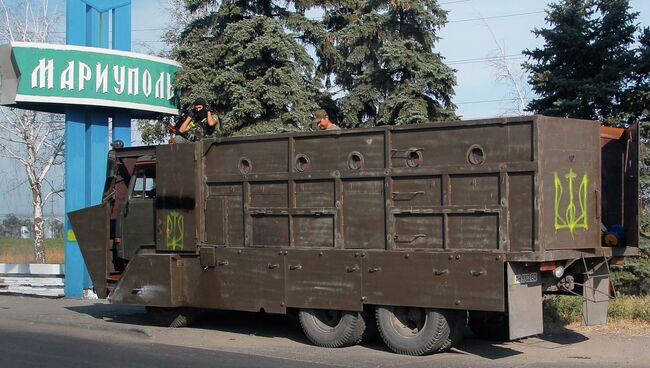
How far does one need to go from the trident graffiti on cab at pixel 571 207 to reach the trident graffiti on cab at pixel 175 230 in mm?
5598

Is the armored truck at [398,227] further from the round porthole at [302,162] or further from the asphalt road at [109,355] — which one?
the asphalt road at [109,355]

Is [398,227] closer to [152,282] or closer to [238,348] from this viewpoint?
[238,348]

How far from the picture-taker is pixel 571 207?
1002 cm

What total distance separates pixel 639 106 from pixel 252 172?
24.1ft

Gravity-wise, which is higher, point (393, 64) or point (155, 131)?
point (393, 64)

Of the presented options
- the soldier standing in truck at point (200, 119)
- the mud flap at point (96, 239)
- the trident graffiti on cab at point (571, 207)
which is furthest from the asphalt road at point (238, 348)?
the soldier standing in truck at point (200, 119)

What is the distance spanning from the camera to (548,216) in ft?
31.7

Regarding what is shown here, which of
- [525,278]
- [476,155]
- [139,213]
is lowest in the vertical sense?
[525,278]

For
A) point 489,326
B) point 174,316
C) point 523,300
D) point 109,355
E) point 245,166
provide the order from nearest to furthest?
1. point 523,300
2. point 109,355
3. point 489,326
4. point 245,166
5. point 174,316

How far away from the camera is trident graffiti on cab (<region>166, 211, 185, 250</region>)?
12406 millimetres

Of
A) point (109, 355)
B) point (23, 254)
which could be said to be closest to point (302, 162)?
point (109, 355)

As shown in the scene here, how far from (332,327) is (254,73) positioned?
866cm

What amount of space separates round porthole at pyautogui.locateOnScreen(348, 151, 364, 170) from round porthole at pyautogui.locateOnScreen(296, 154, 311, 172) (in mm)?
659

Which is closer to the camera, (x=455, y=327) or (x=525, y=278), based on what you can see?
(x=525, y=278)
